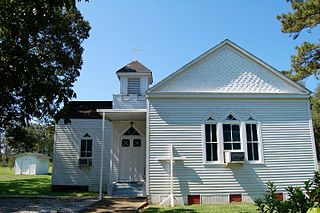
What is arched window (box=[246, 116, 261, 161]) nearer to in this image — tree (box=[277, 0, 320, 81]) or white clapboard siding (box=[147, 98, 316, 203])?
white clapboard siding (box=[147, 98, 316, 203])

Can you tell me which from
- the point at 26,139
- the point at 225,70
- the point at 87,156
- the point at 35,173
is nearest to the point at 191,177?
the point at 225,70

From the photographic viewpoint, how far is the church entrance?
14570mm

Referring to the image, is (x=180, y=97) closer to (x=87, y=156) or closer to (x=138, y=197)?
(x=138, y=197)

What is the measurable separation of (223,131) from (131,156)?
5336 mm

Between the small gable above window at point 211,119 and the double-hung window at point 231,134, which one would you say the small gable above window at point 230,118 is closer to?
the double-hung window at point 231,134

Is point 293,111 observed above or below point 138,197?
above

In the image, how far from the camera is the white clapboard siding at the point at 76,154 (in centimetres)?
1576

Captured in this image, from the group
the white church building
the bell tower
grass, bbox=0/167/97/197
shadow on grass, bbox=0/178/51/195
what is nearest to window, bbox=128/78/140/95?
the bell tower

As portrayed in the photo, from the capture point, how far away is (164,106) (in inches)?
469

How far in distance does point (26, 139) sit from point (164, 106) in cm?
1008

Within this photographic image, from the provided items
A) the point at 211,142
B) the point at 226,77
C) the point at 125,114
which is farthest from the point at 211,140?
the point at 125,114

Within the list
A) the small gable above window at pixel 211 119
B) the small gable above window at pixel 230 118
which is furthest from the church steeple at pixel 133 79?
the small gable above window at pixel 230 118

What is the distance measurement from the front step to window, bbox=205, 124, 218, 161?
3.66m

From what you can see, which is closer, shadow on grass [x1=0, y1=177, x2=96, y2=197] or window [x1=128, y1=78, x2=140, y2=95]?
shadow on grass [x1=0, y1=177, x2=96, y2=197]
